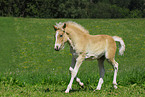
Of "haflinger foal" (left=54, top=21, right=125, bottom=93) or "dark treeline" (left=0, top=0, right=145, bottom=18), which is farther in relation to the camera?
"dark treeline" (left=0, top=0, right=145, bottom=18)

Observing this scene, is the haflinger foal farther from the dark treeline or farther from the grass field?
the dark treeline

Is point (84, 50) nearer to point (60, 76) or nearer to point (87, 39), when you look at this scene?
point (87, 39)

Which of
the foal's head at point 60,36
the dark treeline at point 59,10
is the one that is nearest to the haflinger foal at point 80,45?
the foal's head at point 60,36

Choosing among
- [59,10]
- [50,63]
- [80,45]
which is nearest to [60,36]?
[80,45]

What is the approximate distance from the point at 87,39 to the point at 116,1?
48.5 meters

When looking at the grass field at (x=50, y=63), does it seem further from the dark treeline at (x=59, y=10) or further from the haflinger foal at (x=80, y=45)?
the dark treeline at (x=59, y=10)

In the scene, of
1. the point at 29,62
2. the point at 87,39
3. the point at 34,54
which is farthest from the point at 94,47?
the point at 34,54

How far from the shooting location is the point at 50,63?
1495 centimetres

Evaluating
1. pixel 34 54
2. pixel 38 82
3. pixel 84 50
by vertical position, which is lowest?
pixel 34 54

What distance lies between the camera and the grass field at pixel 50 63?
7742 mm

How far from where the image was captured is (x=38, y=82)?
852 cm

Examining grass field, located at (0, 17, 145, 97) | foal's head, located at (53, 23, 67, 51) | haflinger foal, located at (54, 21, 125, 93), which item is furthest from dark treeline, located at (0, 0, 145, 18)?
foal's head, located at (53, 23, 67, 51)

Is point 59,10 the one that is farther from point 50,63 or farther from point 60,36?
point 60,36

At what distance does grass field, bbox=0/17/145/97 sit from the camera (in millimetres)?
7742
